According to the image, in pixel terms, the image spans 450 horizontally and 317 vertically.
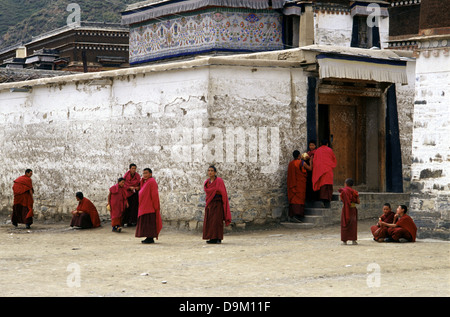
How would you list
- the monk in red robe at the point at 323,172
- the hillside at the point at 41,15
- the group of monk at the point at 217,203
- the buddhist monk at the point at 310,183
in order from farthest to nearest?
1. the hillside at the point at 41,15
2. the buddhist monk at the point at 310,183
3. the monk in red robe at the point at 323,172
4. the group of monk at the point at 217,203

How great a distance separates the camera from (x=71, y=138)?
1571 cm

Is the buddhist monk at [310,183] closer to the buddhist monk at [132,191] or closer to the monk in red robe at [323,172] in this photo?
Result: the monk in red robe at [323,172]

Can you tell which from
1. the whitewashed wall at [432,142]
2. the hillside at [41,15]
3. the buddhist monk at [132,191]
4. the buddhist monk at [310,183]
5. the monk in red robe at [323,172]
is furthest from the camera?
the hillside at [41,15]

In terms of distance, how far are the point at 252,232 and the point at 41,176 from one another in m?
5.60

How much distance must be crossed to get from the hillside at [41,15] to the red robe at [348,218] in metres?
30.5

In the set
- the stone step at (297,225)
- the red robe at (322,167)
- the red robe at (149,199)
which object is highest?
the red robe at (322,167)

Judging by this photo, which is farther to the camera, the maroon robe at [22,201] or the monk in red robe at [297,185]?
the maroon robe at [22,201]

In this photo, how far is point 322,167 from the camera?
13273mm

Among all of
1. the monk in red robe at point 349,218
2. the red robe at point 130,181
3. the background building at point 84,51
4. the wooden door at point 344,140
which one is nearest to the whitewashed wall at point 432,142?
the monk in red robe at point 349,218

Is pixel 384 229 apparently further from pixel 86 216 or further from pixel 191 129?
pixel 86 216

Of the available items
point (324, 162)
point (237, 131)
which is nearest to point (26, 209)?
point (237, 131)

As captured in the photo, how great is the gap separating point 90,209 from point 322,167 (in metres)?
4.42

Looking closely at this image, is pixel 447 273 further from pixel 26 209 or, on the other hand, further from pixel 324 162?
pixel 26 209

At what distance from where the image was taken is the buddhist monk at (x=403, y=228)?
10.9m
